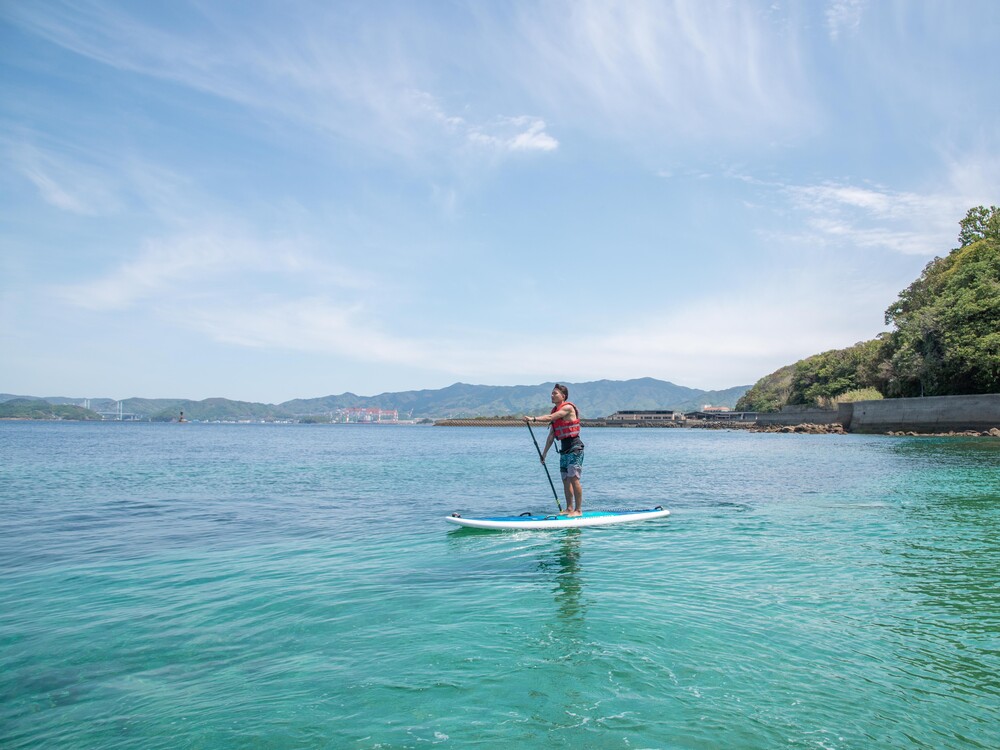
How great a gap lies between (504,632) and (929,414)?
65.7 meters

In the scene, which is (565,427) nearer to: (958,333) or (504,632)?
(504,632)

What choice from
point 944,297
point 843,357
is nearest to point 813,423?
point 843,357

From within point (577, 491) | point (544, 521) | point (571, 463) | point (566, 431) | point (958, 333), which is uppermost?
point (958, 333)

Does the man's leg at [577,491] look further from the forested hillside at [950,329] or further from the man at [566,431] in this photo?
the forested hillside at [950,329]

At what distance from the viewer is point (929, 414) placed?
58.7 metres

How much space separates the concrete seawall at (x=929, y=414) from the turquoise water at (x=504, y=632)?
4648 cm

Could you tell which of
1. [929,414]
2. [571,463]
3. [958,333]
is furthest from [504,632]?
[929,414]

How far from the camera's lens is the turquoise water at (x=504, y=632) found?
198 inches

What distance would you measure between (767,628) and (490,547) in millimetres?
6361

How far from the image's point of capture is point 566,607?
8.16 m

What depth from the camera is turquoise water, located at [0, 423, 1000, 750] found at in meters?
5.02

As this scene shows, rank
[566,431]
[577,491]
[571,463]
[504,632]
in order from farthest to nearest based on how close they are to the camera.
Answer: [577,491] → [571,463] → [566,431] → [504,632]

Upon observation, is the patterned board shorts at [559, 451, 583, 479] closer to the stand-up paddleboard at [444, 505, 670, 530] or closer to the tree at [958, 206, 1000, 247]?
the stand-up paddleboard at [444, 505, 670, 530]

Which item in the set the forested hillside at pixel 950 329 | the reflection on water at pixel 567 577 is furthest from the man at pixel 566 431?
the forested hillside at pixel 950 329
